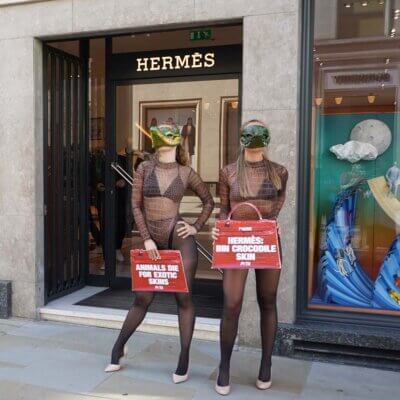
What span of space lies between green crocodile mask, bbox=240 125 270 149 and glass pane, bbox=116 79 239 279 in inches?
111

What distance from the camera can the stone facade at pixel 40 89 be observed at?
185 inches

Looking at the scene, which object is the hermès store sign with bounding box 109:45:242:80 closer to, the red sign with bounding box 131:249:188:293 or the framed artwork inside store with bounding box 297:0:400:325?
the framed artwork inside store with bounding box 297:0:400:325

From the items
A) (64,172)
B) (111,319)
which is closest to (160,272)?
(111,319)

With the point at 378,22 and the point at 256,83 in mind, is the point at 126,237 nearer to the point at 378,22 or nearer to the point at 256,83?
the point at 256,83

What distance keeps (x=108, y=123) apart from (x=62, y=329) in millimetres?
2664

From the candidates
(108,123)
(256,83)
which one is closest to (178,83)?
(108,123)

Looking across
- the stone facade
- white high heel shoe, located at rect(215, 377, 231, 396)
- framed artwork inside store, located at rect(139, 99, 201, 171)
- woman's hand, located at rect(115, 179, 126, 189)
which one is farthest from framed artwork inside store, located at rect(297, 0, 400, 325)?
woman's hand, located at rect(115, 179, 126, 189)

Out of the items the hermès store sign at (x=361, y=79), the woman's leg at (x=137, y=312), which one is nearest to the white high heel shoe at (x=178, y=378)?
the woman's leg at (x=137, y=312)

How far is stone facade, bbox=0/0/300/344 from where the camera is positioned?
4.69m

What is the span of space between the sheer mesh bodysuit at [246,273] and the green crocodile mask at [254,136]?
169 millimetres

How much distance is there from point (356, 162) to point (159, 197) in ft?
6.69

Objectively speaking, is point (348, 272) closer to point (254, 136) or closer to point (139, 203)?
point (254, 136)

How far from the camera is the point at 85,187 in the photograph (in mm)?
6715

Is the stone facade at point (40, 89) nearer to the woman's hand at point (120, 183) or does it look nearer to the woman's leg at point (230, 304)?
the woman's leg at point (230, 304)
